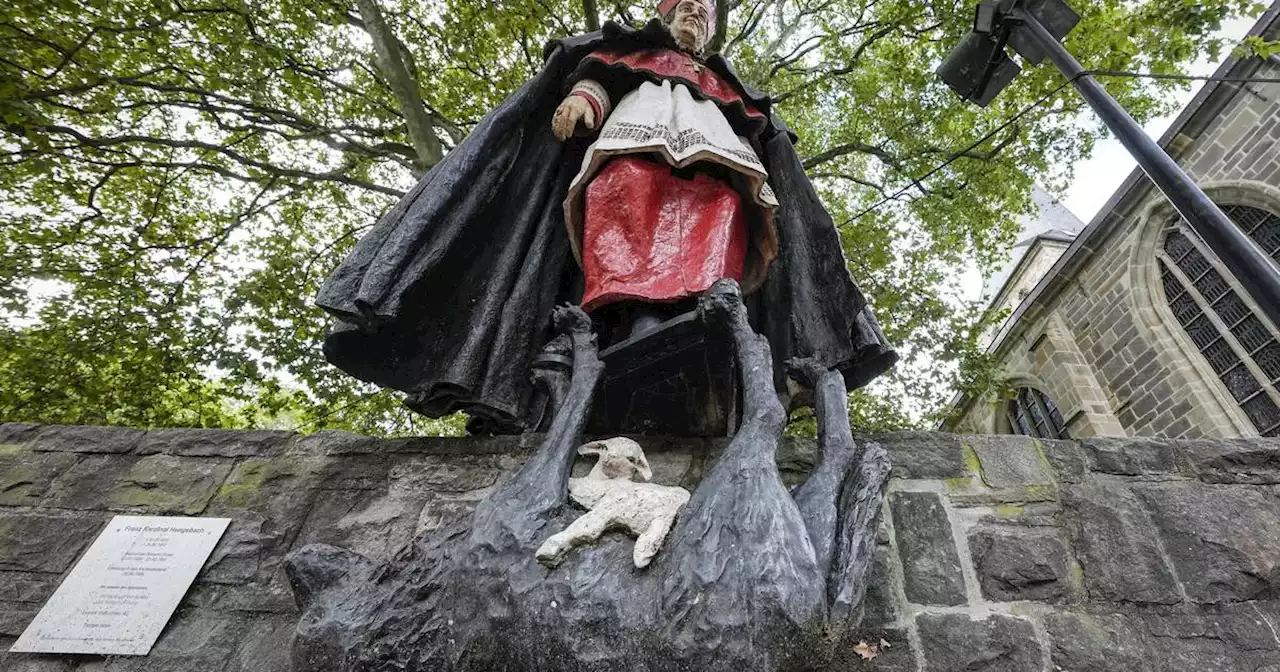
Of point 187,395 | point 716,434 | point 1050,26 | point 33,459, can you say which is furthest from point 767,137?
point 187,395

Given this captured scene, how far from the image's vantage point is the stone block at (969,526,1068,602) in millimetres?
1686

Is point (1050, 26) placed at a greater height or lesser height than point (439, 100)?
lesser

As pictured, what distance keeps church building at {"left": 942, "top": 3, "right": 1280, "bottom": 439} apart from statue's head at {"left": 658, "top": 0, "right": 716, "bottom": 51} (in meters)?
5.78

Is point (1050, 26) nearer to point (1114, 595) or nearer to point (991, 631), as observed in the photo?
point (1114, 595)

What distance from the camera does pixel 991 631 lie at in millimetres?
1600

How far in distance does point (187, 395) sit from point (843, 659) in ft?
23.8

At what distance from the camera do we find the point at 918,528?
5.98 ft

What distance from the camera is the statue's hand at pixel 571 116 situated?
2.14 metres

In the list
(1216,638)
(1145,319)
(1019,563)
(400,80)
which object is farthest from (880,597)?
(1145,319)

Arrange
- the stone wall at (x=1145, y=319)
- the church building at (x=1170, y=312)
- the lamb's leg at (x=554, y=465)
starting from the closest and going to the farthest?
the lamb's leg at (x=554, y=465) → the church building at (x=1170, y=312) → the stone wall at (x=1145, y=319)

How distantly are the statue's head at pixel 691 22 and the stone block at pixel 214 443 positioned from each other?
2.38 meters

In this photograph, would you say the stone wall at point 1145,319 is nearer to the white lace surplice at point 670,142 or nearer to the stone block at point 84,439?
the white lace surplice at point 670,142

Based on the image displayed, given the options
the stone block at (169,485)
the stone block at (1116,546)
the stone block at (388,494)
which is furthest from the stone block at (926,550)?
the stone block at (169,485)

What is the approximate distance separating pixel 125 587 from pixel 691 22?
3.03 m
